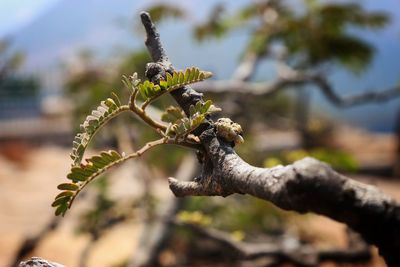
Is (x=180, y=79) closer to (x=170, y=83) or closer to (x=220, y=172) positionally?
(x=170, y=83)

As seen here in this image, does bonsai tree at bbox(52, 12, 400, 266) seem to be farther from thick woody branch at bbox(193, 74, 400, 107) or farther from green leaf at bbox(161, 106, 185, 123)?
thick woody branch at bbox(193, 74, 400, 107)

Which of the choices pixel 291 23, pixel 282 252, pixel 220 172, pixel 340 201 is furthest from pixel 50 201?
pixel 340 201

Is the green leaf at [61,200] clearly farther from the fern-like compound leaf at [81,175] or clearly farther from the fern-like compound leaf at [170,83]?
the fern-like compound leaf at [170,83]

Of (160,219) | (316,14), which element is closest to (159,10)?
(316,14)

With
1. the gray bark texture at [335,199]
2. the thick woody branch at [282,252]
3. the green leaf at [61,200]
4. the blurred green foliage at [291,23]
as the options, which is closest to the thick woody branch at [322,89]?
the blurred green foliage at [291,23]

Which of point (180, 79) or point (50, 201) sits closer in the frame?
point (180, 79)

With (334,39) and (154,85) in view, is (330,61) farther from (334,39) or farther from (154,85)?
(154,85)
